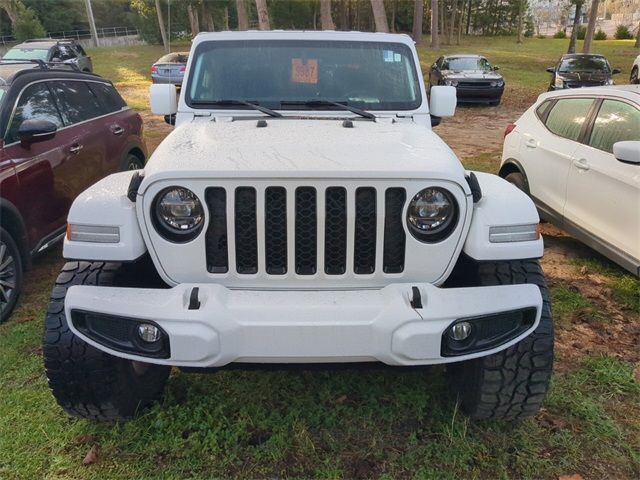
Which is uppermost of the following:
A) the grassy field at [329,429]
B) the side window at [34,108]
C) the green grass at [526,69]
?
the side window at [34,108]

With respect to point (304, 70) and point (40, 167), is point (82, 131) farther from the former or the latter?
point (304, 70)

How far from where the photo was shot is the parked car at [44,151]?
396 cm

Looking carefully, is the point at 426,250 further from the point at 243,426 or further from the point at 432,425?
the point at 243,426

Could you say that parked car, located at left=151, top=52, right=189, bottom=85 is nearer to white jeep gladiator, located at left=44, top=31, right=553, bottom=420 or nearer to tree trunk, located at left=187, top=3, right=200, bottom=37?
white jeep gladiator, located at left=44, top=31, right=553, bottom=420

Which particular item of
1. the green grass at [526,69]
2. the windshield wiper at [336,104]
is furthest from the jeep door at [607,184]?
the green grass at [526,69]

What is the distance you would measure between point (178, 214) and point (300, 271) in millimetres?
576

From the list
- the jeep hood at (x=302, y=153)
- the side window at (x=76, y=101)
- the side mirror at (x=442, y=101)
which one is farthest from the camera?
the side window at (x=76, y=101)

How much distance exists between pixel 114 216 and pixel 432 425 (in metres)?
1.89

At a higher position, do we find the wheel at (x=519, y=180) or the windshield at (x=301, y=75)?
the windshield at (x=301, y=75)

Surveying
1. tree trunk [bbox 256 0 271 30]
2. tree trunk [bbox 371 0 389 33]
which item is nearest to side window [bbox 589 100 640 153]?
tree trunk [bbox 371 0 389 33]

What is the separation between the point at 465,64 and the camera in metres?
16.4

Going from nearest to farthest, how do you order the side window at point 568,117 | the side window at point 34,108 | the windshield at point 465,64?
1. the side window at point 34,108
2. the side window at point 568,117
3. the windshield at point 465,64

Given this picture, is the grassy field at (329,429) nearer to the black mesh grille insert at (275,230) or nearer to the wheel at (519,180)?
the black mesh grille insert at (275,230)

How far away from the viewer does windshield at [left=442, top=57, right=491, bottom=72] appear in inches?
640
